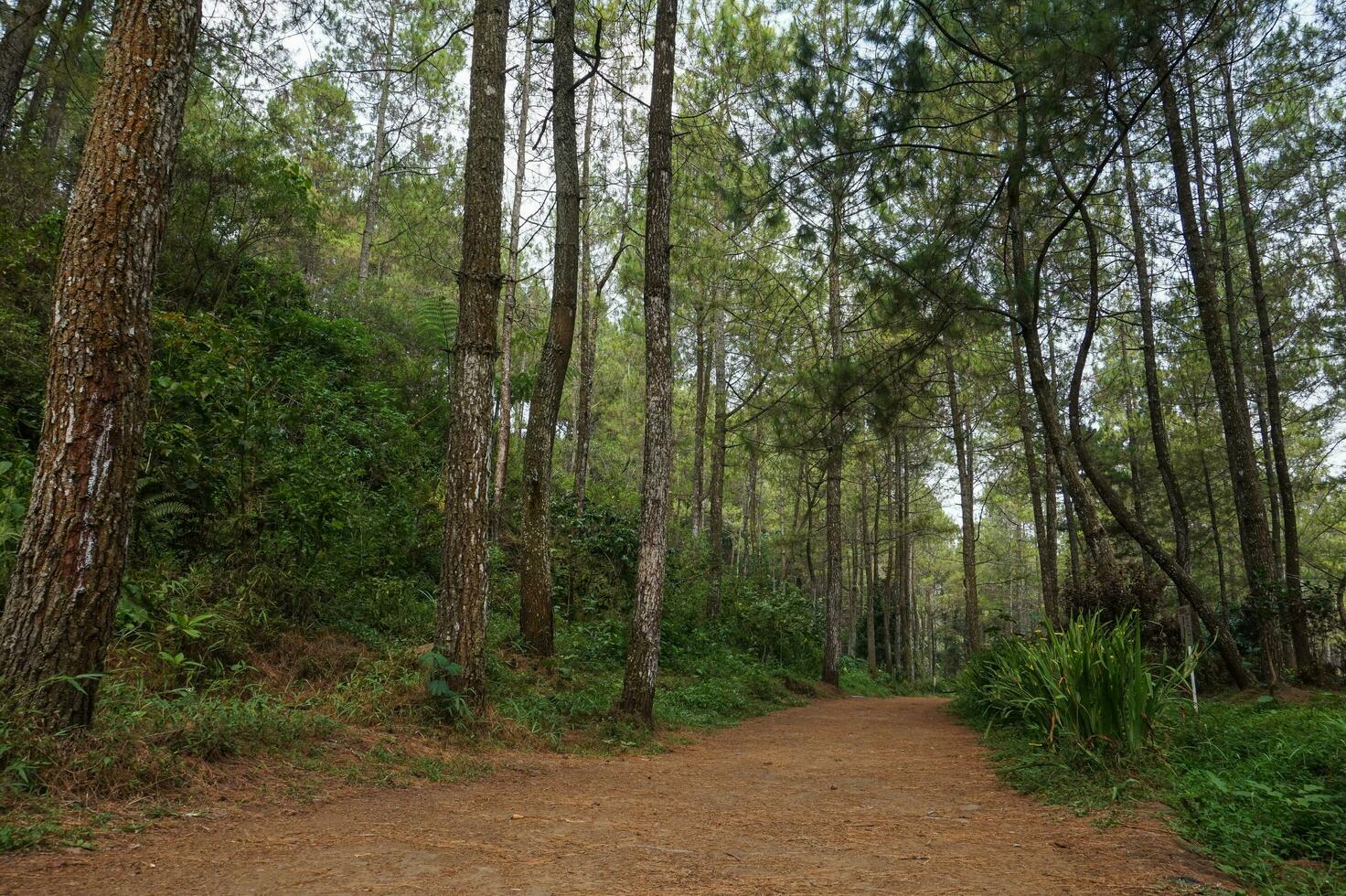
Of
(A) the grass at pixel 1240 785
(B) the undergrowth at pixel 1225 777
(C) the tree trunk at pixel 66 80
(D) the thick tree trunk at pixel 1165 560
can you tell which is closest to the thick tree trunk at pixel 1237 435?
(D) the thick tree trunk at pixel 1165 560

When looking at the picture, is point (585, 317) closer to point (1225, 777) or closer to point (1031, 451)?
point (1031, 451)

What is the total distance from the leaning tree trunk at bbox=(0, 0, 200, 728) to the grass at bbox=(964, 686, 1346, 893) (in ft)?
16.3

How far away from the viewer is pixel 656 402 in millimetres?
6926

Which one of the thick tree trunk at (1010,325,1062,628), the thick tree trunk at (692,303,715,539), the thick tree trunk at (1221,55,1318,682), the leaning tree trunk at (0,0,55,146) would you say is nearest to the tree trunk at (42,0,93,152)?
the leaning tree trunk at (0,0,55,146)

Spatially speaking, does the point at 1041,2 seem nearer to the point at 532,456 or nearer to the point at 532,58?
the point at 532,456

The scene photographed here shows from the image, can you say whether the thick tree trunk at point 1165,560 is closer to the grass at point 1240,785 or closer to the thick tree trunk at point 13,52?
the grass at point 1240,785

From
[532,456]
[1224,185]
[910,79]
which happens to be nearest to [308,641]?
[532,456]

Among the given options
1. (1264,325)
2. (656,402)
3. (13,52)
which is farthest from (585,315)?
(1264,325)

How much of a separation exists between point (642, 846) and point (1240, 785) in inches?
120

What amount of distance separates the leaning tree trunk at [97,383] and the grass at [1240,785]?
496 centimetres

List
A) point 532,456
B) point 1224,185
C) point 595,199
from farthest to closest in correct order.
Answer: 1. point 595,199
2. point 1224,185
3. point 532,456

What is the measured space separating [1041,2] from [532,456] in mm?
6687

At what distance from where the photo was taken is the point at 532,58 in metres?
11.5

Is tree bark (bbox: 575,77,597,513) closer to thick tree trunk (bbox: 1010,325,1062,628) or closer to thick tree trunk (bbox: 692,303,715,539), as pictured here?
thick tree trunk (bbox: 692,303,715,539)
